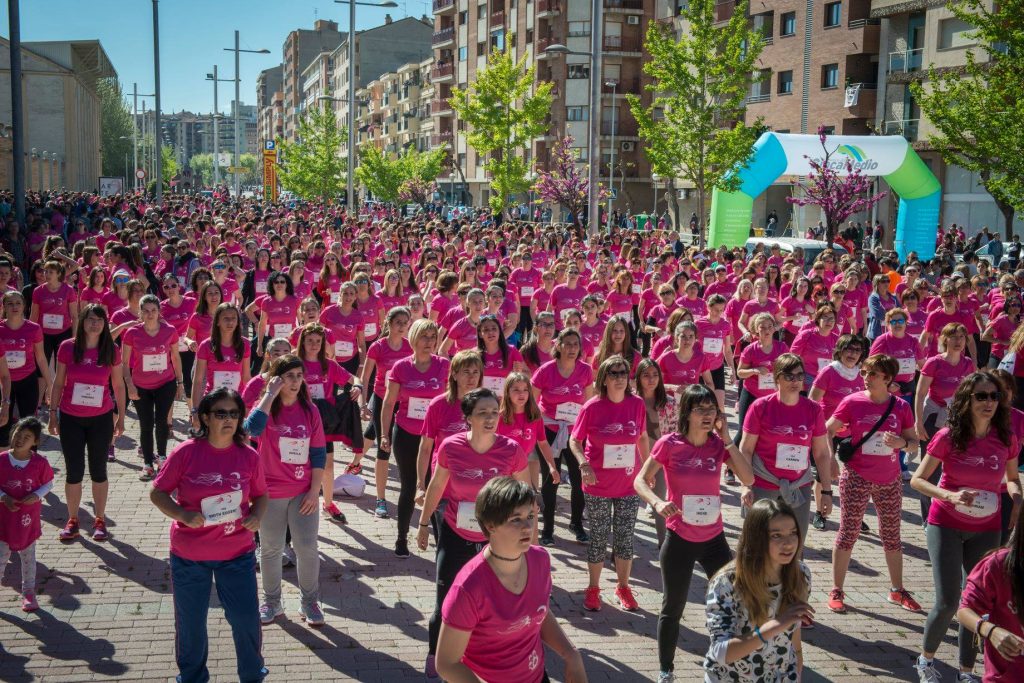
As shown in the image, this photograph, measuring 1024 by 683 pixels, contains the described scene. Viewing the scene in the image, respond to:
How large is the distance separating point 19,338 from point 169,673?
466cm

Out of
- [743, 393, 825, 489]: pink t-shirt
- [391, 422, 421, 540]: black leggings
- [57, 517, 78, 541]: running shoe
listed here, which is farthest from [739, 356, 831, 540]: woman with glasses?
[57, 517, 78, 541]: running shoe

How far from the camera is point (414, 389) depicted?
8.22m

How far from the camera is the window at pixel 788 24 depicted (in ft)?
164

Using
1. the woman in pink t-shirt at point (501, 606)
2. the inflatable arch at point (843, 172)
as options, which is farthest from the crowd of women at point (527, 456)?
the inflatable arch at point (843, 172)

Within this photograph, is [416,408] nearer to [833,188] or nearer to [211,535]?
[211,535]

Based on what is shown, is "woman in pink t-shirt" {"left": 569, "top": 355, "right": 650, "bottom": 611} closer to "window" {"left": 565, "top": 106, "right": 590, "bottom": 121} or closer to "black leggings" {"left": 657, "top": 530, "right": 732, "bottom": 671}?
"black leggings" {"left": 657, "top": 530, "right": 732, "bottom": 671}

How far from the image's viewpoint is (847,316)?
13578mm

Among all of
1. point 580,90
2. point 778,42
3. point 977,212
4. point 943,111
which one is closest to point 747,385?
point 943,111

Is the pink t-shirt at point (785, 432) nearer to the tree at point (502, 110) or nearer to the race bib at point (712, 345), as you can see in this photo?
the race bib at point (712, 345)

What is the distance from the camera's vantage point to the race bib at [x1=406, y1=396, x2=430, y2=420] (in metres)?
8.16

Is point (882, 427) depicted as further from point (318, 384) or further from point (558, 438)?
point (318, 384)

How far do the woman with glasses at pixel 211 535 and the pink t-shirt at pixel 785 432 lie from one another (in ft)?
A: 11.2

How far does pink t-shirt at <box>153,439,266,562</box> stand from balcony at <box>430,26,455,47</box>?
78227 millimetres

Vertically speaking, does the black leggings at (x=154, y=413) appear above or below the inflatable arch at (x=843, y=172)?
below
